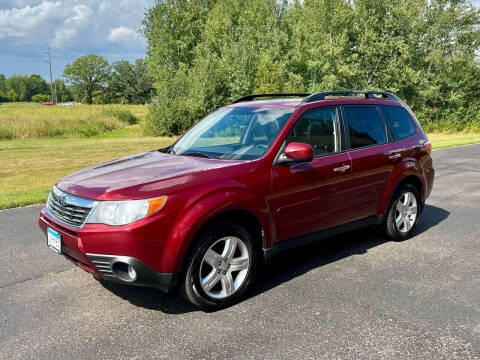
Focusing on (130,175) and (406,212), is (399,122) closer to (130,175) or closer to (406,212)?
(406,212)

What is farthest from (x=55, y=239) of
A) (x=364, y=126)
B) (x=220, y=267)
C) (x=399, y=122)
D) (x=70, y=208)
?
(x=399, y=122)

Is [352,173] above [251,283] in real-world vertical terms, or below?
above

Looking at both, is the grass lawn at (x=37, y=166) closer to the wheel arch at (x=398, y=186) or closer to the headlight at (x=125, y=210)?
the headlight at (x=125, y=210)

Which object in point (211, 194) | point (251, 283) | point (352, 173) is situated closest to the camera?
point (211, 194)

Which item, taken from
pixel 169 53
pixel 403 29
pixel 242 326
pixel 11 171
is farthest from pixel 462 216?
pixel 169 53

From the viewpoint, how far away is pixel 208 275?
11.9 feet

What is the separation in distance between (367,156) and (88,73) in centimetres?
12443

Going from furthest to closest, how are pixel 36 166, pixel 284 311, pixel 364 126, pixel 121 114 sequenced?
1. pixel 121 114
2. pixel 36 166
3. pixel 364 126
4. pixel 284 311

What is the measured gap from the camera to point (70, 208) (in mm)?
3514

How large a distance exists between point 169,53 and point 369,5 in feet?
72.8

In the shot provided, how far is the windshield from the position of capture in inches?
163

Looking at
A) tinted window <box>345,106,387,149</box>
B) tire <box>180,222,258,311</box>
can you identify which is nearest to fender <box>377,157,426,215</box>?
tinted window <box>345,106,387,149</box>

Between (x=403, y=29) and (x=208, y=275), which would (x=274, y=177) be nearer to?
(x=208, y=275)

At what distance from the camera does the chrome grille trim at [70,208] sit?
3.37 meters
